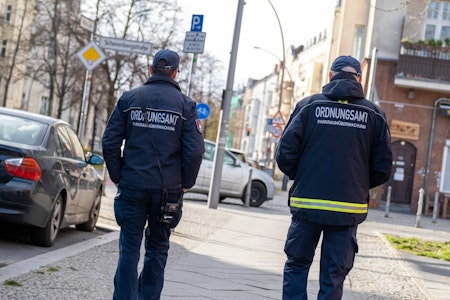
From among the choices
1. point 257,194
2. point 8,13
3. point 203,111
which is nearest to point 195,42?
point 203,111

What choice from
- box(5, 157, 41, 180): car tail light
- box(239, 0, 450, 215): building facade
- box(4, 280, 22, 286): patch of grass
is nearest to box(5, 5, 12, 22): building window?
box(239, 0, 450, 215): building facade

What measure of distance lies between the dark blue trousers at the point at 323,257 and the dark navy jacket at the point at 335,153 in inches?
4.2

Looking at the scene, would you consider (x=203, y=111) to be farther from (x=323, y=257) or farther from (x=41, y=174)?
(x=323, y=257)

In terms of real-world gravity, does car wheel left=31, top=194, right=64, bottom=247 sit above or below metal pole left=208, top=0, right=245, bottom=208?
below

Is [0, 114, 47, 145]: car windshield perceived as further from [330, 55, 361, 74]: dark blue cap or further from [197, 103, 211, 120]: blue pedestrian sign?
[197, 103, 211, 120]: blue pedestrian sign

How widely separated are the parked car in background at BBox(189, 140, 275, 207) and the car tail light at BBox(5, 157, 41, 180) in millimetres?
13920

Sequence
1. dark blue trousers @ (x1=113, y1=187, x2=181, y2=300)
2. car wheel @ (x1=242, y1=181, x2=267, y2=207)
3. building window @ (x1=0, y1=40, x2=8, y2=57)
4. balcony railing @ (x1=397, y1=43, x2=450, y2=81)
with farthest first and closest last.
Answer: building window @ (x1=0, y1=40, x2=8, y2=57), balcony railing @ (x1=397, y1=43, x2=450, y2=81), car wheel @ (x1=242, y1=181, x2=267, y2=207), dark blue trousers @ (x1=113, y1=187, x2=181, y2=300)

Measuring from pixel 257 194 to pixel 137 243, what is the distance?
1921 cm

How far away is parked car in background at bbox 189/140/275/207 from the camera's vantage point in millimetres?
23766

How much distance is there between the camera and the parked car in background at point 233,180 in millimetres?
23766

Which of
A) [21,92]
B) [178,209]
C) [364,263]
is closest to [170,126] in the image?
[178,209]

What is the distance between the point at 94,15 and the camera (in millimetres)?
42750

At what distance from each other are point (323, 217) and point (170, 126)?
1.27 meters

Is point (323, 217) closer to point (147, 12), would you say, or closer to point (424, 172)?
point (424, 172)
